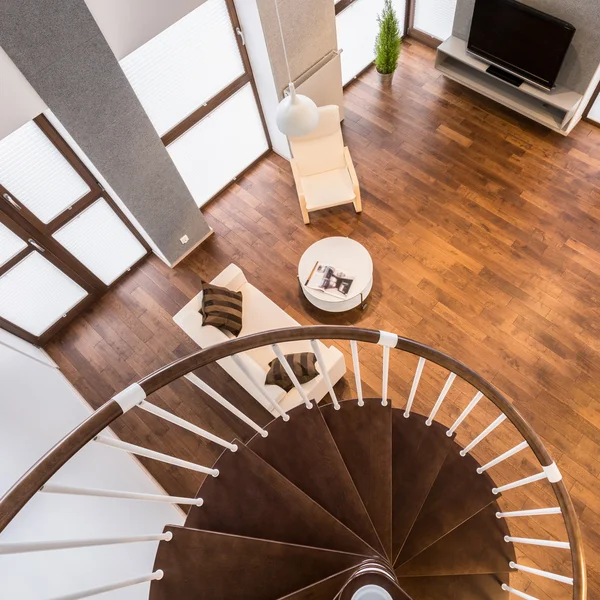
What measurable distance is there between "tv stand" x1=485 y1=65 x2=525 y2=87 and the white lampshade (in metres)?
3.16

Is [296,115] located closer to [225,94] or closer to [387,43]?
[225,94]

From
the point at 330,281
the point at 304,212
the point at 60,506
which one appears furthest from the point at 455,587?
the point at 304,212

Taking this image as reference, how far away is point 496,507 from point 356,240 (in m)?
3.01

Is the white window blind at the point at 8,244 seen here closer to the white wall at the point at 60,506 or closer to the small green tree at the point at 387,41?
→ the white wall at the point at 60,506

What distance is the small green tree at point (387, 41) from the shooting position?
203 inches

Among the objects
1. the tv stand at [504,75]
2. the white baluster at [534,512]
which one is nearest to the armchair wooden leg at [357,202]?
the tv stand at [504,75]

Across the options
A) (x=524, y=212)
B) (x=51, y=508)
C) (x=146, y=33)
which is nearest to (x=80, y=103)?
(x=146, y=33)

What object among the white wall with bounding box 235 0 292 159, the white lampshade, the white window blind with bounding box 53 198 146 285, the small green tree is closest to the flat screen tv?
the small green tree

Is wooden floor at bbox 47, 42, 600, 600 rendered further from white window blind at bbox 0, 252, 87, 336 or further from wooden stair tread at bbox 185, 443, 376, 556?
wooden stair tread at bbox 185, 443, 376, 556

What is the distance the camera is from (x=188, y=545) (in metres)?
1.89

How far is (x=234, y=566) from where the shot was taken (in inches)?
74.3

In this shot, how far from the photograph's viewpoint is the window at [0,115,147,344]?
11.6ft

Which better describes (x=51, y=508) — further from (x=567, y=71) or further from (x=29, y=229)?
(x=567, y=71)

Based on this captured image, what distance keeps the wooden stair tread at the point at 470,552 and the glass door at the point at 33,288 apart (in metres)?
3.63
